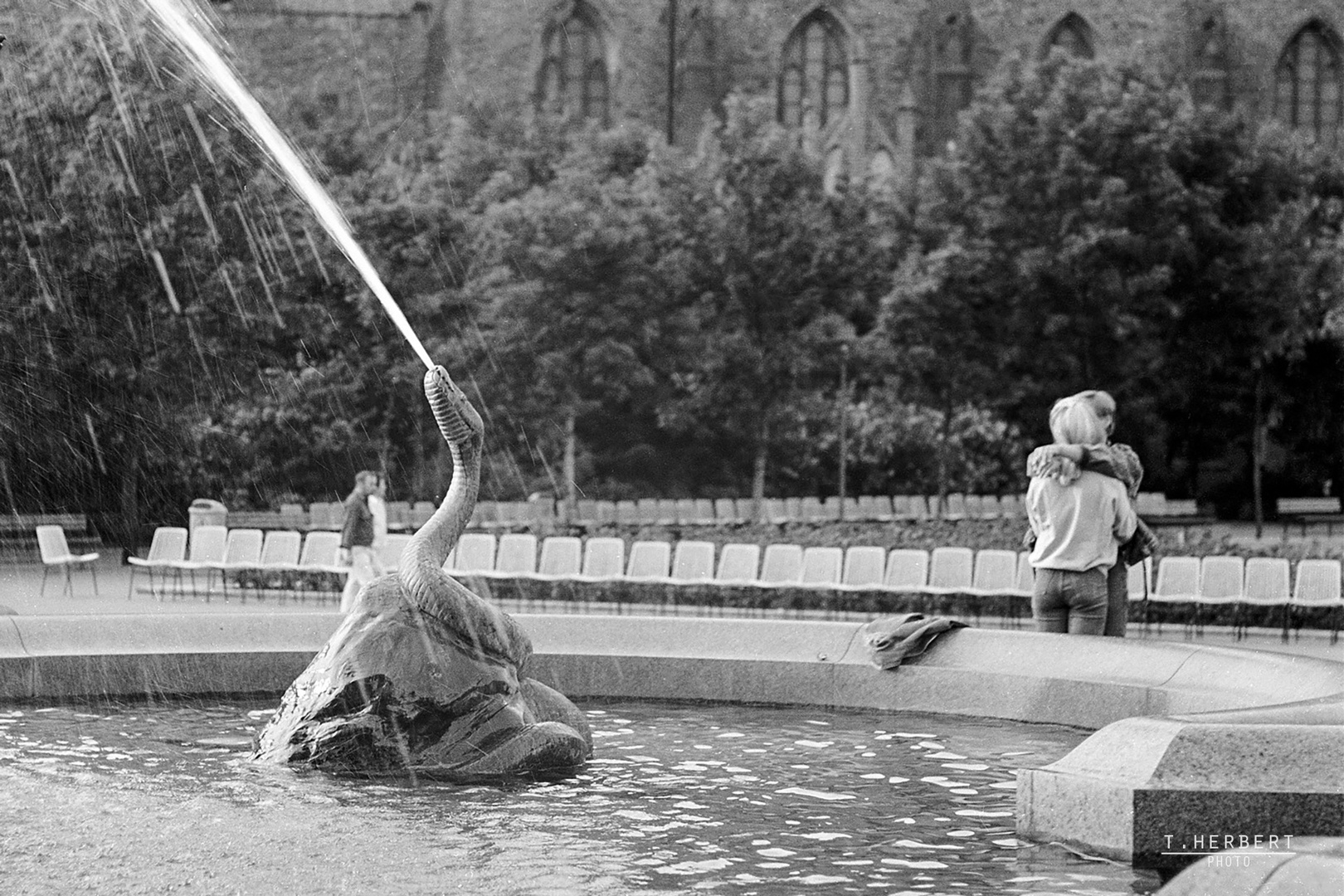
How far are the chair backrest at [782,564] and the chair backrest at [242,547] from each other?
6.17 metres

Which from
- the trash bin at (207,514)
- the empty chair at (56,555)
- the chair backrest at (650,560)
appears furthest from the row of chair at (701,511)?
the chair backrest at (650,560)

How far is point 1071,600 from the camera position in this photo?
10.8m

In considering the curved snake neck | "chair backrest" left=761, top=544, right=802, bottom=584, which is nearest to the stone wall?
"chair backrest" left=761, top=544, right=802, bottom=584

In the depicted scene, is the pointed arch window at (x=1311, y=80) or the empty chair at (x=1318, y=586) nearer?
the empty chair at (x=1318, y=586)

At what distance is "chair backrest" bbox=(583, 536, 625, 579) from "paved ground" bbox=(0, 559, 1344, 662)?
39 cm

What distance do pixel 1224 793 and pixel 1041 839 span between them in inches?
34.6

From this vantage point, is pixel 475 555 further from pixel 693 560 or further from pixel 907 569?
pixel 907 569

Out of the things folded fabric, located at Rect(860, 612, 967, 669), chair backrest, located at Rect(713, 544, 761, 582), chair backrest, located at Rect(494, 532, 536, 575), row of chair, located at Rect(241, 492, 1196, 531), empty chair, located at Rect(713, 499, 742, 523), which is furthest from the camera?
empty chair, located at Rect(713, 499, 742, 523)

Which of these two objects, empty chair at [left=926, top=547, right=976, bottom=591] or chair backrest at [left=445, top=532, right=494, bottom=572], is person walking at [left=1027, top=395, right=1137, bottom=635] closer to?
empty chair at [left=926, top=547, right=976, bottom=591]

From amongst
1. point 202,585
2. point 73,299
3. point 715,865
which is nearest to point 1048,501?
point 715,865

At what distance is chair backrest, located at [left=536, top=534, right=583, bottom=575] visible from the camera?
21406 mm

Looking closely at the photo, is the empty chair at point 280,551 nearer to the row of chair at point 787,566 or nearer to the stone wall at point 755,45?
the row of chair at point 787,566

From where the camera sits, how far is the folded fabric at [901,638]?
1148 cm

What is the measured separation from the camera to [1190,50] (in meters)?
64.6
